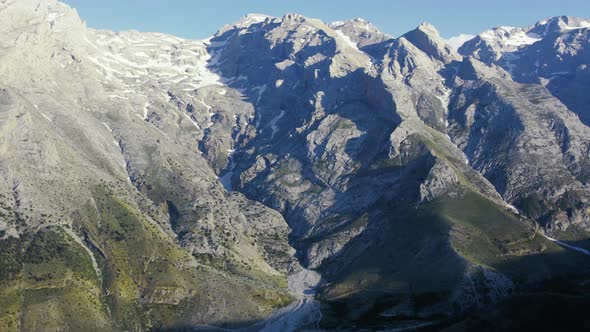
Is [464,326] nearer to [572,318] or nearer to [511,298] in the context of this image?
[511,298]

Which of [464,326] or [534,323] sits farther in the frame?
[464,326]

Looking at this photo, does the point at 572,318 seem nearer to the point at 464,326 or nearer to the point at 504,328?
the point at 504,328

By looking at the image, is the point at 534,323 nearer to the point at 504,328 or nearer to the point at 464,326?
the point at 504,328

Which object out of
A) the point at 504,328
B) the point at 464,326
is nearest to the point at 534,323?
the point at 504,328

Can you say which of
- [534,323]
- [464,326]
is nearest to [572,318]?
[534,323]

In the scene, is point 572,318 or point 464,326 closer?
point 572,318
